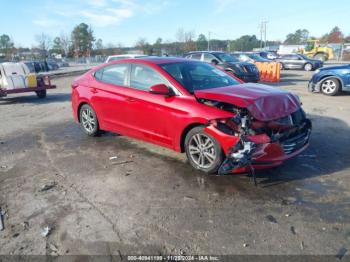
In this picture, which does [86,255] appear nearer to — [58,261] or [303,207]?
[58,261]

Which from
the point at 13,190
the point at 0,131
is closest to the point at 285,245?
the point at 13,190

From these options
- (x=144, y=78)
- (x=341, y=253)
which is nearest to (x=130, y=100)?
(x=144, y=78)

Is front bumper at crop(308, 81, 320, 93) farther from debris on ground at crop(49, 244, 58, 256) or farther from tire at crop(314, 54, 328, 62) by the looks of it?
tire at crop(314, 54, 328, 62)

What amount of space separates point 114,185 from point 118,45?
92784 millimetres

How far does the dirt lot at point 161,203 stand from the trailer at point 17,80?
250 inches

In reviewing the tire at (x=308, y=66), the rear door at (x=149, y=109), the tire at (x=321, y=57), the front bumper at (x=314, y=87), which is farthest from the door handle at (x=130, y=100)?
the tire at (x=321, y=57)

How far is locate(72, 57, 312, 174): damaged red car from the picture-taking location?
3.98m

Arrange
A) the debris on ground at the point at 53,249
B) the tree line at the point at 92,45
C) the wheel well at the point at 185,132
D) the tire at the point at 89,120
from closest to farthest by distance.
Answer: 1. the debris on ground at the point at 53,249
2. the wheel well at the point at 185,132
3. the tire at the point at 89,120
4. the tree line at the point at 92,45

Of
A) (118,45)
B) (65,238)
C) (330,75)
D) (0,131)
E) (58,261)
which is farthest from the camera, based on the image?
(118,45)

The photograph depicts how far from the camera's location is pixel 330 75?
1125 cm

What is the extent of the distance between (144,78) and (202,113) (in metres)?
1.45

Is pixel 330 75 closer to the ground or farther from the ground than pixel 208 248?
farther from the ground

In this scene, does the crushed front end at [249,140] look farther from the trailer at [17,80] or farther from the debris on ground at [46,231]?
the trailer at [17,80]

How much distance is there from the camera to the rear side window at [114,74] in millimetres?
5496
